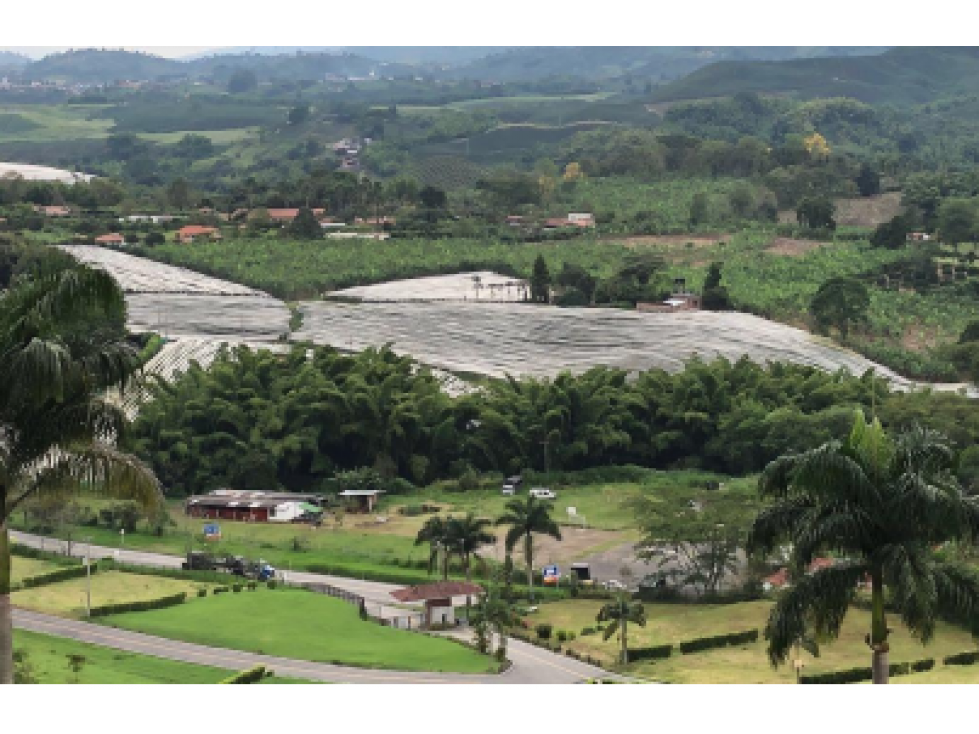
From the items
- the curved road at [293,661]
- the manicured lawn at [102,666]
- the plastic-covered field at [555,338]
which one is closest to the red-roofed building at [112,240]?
the plastic-covered field at [555,338]

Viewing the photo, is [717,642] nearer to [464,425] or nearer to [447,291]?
[464,425]

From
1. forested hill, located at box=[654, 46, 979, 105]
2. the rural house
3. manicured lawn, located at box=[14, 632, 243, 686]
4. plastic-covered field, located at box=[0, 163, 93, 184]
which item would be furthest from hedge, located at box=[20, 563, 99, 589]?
forested hill, located at box=[654, 46, 979, 105]

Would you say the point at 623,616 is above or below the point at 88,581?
above

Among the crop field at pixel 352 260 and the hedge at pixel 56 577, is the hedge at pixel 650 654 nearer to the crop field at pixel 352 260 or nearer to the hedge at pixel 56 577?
the hedge at pixel 56 577

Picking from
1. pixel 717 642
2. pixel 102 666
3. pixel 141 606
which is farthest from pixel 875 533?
pixel 141 606

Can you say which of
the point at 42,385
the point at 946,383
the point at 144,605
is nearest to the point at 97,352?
the point at 42,385
